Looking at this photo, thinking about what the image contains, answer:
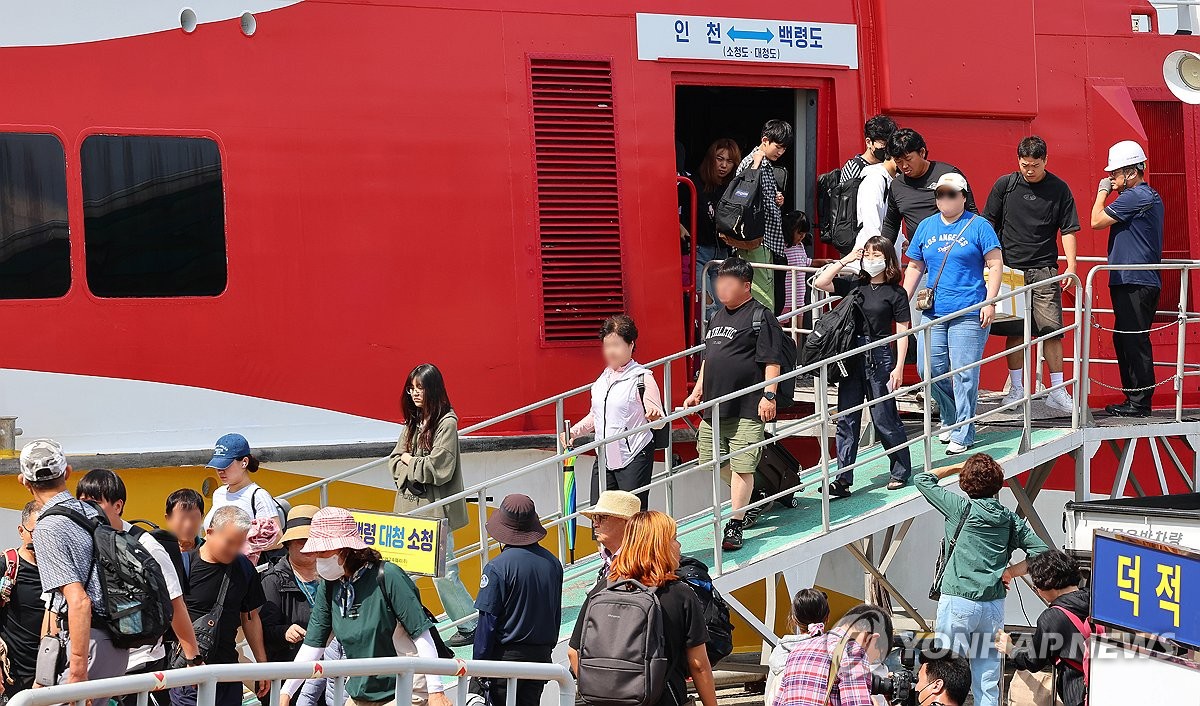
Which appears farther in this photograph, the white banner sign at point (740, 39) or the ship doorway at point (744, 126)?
the ship doorway at point (744, 126)

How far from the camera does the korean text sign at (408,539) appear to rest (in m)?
6.41

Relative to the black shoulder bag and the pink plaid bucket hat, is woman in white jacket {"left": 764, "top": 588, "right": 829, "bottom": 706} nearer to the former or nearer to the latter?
the black shoulder bag

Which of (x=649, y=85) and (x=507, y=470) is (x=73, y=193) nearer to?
(x=507, y=470)

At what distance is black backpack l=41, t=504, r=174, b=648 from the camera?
5.13 metres

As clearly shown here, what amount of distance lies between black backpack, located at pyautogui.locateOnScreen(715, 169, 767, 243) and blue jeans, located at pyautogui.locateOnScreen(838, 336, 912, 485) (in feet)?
4.14

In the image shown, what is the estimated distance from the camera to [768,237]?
9094mm

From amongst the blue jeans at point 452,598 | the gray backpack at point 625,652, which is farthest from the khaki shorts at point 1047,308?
the gray backpack at point 625,652

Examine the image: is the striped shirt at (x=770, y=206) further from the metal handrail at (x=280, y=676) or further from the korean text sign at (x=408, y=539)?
the metal handrail at (x=280, y=676)

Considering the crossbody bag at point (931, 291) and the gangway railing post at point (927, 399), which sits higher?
the crossbody bag at point (931, 291)

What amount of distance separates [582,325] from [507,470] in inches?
40.1

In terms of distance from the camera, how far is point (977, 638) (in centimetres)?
692

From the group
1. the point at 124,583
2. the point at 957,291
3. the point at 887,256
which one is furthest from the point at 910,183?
the point at 124,583

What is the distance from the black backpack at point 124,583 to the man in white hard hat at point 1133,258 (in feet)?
19.0

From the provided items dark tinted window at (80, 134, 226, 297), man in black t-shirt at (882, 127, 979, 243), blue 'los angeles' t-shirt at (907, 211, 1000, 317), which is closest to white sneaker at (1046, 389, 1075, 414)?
blue 'los angeles' t-shirt at (907, 211, 1000, 317)
